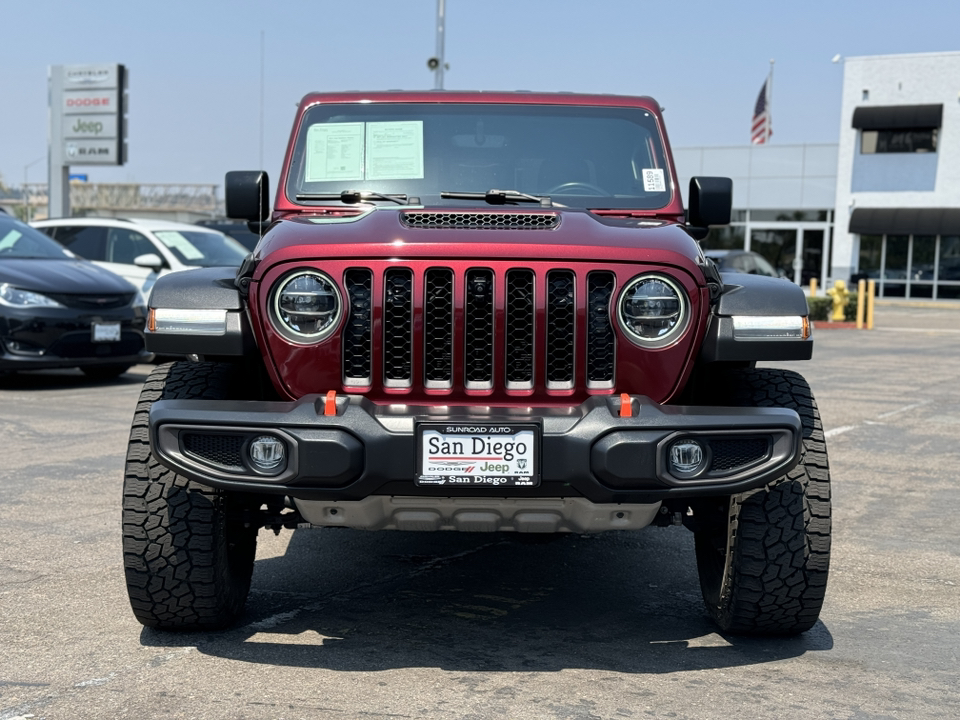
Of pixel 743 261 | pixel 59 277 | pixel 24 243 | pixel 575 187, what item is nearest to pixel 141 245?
pixel 24 243

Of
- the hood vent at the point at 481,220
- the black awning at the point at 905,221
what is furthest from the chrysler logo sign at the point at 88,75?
the black awning at the point at 905,221

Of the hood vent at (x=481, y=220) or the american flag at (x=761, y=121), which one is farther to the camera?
the american flag at (x=761, y=121)

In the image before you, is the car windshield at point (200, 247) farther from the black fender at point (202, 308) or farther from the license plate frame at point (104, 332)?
the black fender at point (202, 308)

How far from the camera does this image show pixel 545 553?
555 cm

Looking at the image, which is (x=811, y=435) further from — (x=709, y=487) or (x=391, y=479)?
(x=391, y=479)

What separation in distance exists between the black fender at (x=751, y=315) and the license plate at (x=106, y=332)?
8.65 metres

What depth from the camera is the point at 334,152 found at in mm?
5246

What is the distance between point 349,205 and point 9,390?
7.65 meters

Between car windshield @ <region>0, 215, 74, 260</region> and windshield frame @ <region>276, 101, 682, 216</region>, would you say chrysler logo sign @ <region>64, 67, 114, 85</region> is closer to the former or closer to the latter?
car windshield @ <region>0, 215, 74, 260</region>

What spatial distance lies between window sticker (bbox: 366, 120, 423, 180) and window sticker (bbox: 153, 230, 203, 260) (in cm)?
894

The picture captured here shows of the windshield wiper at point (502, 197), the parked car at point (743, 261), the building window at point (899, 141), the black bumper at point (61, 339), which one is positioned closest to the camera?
the windshield wiper at point (502, 197)

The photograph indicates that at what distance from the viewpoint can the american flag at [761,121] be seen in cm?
4591

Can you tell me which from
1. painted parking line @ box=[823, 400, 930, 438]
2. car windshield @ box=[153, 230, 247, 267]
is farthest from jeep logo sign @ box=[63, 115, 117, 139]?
painted parking line @ box=[823, 400, 930, 438]

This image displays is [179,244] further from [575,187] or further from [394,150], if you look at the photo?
[575,187]
